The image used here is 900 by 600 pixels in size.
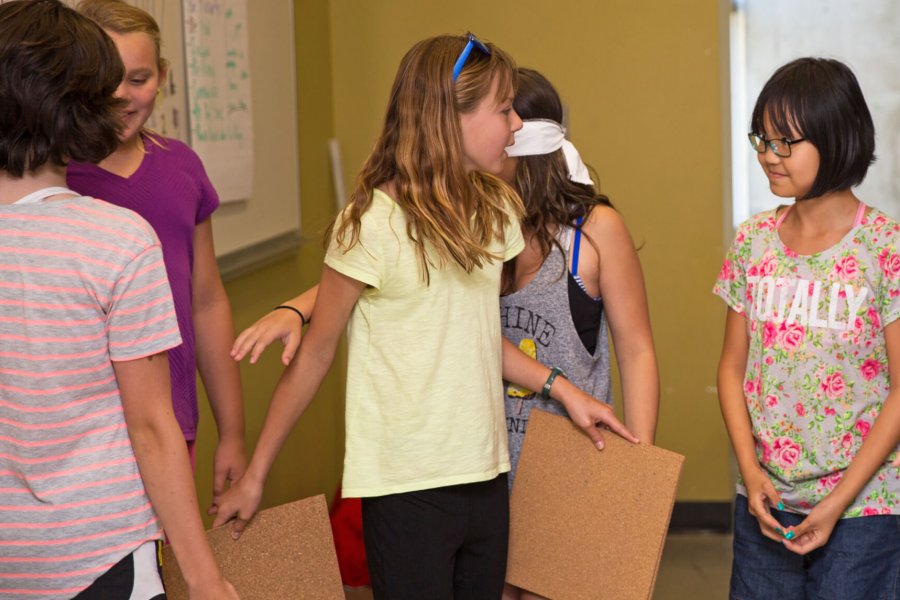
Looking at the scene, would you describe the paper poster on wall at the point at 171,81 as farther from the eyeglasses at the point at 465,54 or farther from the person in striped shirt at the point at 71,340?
the person in striped shirt at the point at 71,340

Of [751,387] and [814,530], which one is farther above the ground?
[751,387]

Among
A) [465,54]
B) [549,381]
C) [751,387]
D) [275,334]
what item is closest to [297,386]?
[275,334]

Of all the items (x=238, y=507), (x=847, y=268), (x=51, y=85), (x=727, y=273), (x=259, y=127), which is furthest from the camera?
(x=259, y=127)

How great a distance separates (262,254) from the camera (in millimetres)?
3008

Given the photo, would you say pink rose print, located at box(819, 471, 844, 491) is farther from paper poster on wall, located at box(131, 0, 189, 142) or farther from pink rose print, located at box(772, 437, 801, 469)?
paper poster on wall, located at box(131, 0, 189, 142)

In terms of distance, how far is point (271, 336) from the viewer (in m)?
1.46

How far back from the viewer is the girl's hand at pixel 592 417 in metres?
1.61

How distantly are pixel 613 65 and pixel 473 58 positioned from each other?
7.56ft

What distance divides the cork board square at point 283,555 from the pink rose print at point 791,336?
813 millimetres

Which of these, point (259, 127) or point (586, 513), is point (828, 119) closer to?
point (586, 513)

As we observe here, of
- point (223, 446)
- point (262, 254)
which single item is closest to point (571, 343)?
point (223, 446)

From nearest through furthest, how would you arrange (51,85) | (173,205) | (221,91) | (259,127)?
(51,85)
(173,205)
(221,91)
(259,127)

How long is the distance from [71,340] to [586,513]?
850mm

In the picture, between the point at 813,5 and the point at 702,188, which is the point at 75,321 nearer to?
the point at 702,188
